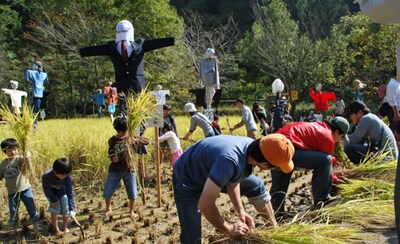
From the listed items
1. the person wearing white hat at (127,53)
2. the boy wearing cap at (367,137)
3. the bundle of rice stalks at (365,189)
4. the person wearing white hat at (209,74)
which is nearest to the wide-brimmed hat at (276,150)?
the bundle of rice stalks at (365,189)

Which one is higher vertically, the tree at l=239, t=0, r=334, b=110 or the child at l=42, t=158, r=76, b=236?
the tree at l=239, t=0, r=334, b=110

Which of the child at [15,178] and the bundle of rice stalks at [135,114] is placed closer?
the child at [15,178]

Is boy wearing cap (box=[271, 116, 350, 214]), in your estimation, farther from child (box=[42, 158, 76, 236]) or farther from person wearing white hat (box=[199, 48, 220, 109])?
person wearing white hat (box=[199, 48, 220, 109])

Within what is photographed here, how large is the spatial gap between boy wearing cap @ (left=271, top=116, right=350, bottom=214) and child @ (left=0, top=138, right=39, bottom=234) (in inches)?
97.6

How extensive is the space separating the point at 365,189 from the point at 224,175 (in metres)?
2.35

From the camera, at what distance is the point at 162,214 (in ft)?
18.1

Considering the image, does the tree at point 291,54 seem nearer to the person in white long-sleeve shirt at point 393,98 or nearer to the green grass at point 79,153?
the person in white long-sleeve shirt at point 393,98

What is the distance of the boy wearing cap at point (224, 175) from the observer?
9.14ft

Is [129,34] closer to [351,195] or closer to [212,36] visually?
[351,195]

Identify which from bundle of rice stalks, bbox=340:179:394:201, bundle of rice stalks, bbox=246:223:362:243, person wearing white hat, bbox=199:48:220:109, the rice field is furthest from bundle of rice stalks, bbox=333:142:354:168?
person wearing white hat, bbox=199:48:220:109

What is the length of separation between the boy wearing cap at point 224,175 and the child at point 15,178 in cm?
229

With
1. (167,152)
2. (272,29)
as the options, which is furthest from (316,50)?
(167,152)

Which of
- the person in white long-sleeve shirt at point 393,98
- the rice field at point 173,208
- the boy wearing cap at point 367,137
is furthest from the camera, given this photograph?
the person in white long-sleeve shirt at point 393,98

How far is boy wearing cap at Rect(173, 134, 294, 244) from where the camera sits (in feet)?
9.14
